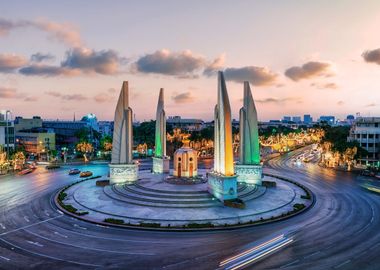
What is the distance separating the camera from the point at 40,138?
98500 mm

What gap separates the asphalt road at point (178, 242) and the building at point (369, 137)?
4438 centimetres

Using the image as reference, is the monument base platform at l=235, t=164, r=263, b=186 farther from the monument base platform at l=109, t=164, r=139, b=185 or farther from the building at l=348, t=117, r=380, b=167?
the building at l=348, t=117, r=380, b=167

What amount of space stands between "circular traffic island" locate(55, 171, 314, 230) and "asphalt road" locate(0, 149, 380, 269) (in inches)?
51.1

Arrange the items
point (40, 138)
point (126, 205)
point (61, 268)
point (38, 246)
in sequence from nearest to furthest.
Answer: point (61, 268)
point (38, 246)
point (126, 205)
point (40, 138)

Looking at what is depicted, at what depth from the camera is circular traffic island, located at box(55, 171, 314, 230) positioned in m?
30.3

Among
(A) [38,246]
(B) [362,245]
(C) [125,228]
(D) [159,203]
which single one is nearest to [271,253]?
(B) [362,245]

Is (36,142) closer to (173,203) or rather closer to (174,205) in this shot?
(173,203)

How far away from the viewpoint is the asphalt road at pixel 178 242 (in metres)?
21.6

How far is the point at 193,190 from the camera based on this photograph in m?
40.3

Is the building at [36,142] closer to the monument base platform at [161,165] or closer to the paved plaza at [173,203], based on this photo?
the monument base platform at [161,165]

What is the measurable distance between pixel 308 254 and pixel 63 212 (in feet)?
85.4

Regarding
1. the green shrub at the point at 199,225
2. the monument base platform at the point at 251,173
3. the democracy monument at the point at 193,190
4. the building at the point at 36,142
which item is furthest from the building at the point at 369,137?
the building at the point at 36,142

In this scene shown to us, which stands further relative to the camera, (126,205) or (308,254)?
(126,205)

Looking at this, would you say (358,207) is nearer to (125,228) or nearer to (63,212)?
(125,228)
